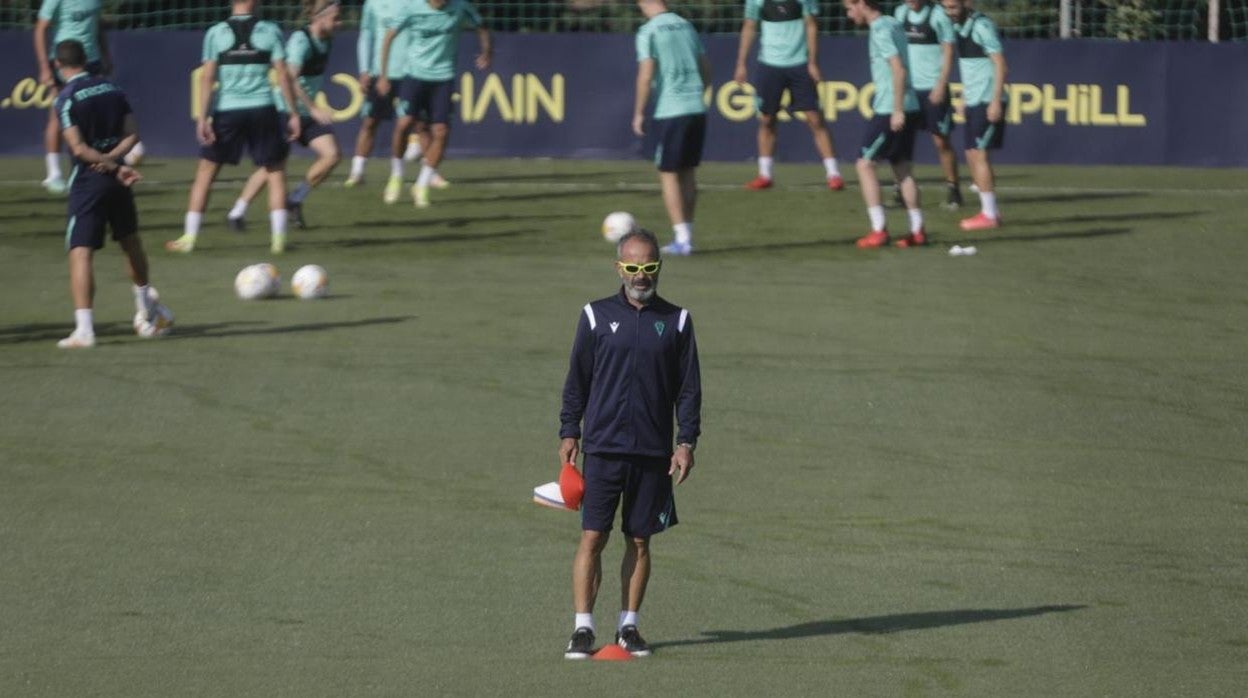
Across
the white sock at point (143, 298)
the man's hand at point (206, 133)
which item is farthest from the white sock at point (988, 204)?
the white sock at point (143, 298)

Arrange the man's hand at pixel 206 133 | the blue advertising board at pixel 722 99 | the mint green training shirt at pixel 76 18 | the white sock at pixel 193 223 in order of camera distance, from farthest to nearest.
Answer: the blue advertising board at pixel 722 99 → the mint green training shirt at pixel 76 18 → the white sock at pixel 193 223 → the man's hand at pixel 206 133

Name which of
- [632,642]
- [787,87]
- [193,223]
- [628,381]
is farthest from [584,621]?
[787,87]

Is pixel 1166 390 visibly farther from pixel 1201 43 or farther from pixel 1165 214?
pixel 1201 43

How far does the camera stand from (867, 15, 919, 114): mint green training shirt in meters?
18.3

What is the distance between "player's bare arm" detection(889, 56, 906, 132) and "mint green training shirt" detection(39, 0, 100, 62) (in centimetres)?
828

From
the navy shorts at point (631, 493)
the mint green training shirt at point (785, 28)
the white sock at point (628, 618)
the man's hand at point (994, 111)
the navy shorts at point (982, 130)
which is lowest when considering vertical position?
the white sock at point (628, 618)

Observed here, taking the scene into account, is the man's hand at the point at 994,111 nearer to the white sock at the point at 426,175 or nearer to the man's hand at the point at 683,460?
the white sock at the point at 426,175

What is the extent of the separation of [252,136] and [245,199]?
141 cm

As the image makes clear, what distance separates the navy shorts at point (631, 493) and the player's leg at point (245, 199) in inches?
448

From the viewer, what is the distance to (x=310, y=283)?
16438 mm

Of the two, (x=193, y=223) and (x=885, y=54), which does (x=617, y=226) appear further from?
(x=193, y=223)

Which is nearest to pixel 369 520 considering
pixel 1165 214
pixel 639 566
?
pixel 639 566

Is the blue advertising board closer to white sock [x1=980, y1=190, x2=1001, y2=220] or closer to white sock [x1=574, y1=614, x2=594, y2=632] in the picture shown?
white sock [x1=980, y1=190, x2=1001, y2=220]

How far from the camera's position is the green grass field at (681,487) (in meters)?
7.95
